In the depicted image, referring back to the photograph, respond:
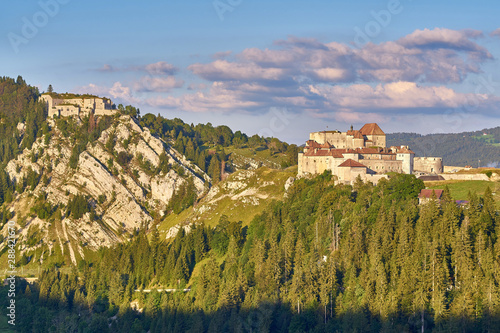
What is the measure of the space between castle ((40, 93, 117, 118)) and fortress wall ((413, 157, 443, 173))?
98015mm

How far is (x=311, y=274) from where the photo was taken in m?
96.4

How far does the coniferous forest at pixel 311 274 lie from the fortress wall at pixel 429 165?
1747 centimetres

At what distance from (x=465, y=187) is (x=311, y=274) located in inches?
1290

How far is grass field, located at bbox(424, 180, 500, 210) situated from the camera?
103312 mm

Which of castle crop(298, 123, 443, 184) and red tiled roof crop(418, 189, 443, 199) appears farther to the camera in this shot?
castle crop(298, 123, 443, 184)

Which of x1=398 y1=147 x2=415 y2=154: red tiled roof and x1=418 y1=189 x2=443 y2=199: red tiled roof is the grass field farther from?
x1=398 y1=147 x2=415 y2=154: red tiled roof

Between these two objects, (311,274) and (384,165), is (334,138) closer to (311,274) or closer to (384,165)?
(384,165)

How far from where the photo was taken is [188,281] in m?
122

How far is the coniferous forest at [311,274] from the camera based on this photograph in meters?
82.9

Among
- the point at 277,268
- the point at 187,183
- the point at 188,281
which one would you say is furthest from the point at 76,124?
the point at 277,268

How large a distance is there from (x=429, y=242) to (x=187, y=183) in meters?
93.3

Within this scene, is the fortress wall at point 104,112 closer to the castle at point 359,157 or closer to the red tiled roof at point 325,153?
the castle at point 359,157

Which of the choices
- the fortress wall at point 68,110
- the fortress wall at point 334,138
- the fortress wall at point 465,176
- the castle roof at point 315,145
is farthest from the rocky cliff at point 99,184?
the fortress wall at point 465,176

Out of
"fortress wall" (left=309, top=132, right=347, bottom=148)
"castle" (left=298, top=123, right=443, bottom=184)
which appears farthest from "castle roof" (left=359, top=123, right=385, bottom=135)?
"fortress wall" (left=309, top=132, right=347, bottom=148)
